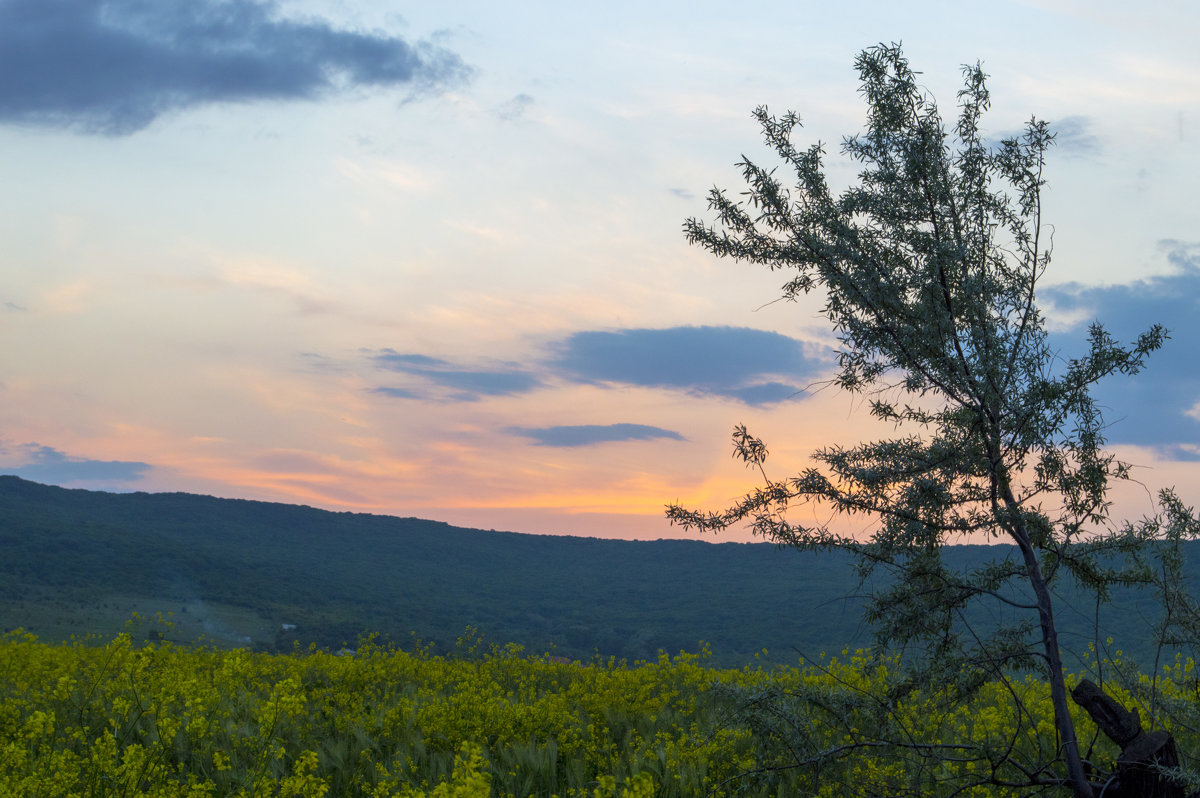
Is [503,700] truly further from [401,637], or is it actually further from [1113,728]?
[401,637]

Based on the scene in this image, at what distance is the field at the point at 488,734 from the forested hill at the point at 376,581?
51.2 metres

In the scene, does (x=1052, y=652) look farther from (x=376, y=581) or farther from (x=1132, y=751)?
(x=376, y=581)

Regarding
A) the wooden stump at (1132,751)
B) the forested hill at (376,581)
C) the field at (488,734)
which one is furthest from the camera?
the forested hill at (376,581)

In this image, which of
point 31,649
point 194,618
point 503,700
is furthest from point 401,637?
point 503,700

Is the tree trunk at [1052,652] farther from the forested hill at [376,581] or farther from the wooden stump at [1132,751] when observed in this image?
the forested hill at [376,581]

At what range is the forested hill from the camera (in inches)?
3526

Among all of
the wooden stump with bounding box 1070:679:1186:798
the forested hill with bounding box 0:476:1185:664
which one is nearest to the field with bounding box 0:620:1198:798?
the wooden stump with bounding box 1070:679:1186:798

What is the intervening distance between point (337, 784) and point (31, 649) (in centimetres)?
904

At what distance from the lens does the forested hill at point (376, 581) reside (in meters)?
89.6

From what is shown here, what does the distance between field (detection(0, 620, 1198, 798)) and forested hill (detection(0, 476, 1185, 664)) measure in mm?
51184

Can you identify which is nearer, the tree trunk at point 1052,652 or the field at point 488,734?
the tree trunk at point 1052,652

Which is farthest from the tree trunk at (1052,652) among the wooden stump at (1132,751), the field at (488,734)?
the field at (488,734)

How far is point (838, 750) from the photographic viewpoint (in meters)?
6.78

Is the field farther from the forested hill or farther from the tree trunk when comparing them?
the forested hill
